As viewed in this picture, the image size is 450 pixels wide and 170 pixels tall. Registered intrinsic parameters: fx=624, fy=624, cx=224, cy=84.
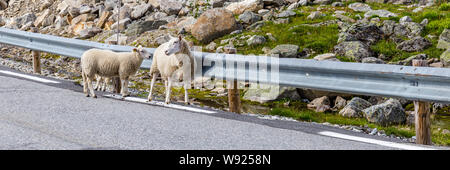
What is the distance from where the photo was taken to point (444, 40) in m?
14.4

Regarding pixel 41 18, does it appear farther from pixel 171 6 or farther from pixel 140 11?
pixel 171 6

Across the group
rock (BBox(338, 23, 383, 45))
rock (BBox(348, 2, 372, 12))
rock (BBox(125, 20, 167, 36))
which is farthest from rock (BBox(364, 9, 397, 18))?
rock (BBox(125, 20, 167, 36))

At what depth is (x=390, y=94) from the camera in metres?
6.73

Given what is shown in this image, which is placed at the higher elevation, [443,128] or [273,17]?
[273,17]

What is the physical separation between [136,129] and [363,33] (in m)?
10.1

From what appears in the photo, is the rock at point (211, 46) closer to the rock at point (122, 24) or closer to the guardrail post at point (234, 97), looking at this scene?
the rock at point (122, 24)

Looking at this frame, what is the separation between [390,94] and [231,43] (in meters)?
9.52

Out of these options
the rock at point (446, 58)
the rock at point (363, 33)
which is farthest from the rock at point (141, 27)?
the rock at point (446, 58)

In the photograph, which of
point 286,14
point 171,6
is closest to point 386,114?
point 286,14

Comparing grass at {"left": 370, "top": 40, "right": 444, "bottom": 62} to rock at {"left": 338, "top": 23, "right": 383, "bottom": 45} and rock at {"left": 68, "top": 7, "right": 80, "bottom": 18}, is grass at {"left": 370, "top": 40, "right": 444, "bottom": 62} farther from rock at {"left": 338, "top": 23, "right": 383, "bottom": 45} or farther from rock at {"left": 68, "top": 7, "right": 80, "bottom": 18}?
rock at {"left": 68, "top": 7, "right": 80, "bottom": 18}
